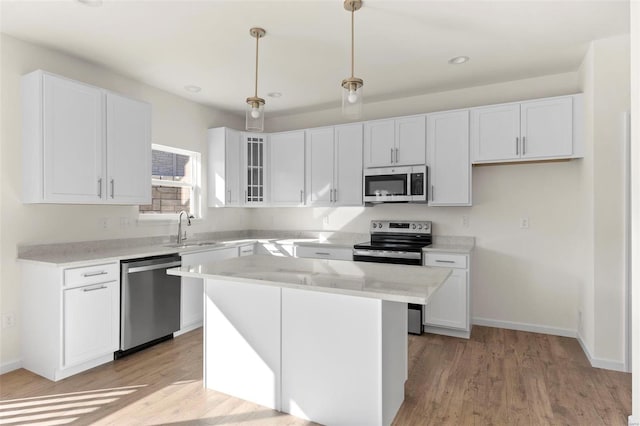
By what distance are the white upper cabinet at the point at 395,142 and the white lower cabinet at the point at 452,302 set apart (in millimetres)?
1107

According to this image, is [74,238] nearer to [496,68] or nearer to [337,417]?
[337,417]

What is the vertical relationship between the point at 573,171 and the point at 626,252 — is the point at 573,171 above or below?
above

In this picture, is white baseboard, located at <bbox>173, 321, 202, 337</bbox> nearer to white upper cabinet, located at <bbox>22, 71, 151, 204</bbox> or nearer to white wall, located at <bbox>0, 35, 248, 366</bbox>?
white wall, located at <bbox>0, 35, 248, 366</bbox>

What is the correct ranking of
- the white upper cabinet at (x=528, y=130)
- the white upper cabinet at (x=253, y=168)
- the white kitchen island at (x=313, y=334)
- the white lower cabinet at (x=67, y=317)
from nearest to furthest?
the white kitchen island at (x=313, y=334)
the white lower cabinet at (x=67, y=317)
the white upper cabinet at (x=528, y=130)
the white upper cabinet at (x=253, y=168)

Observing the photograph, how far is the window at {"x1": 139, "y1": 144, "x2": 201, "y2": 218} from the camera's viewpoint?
13.5ft

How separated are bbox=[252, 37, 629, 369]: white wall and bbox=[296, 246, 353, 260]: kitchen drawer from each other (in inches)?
29.6

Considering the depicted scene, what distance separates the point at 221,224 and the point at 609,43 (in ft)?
14.9

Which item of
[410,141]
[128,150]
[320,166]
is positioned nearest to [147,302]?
[128,150]

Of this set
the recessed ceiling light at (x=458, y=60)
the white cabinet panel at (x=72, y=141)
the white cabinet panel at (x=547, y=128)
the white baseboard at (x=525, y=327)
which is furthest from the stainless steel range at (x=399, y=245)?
the white cabinet panel at (x=72, y=141)

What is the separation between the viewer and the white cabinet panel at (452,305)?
362cm

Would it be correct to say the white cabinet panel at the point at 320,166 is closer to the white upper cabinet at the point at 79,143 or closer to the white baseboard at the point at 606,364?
the white upper cabinet at the point at 79,143

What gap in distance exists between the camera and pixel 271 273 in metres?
2.25

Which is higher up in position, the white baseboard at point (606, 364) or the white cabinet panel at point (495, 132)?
the white cabinet panel at point (495, 132)

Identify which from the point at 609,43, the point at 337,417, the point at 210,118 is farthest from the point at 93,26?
the point at 609,43
